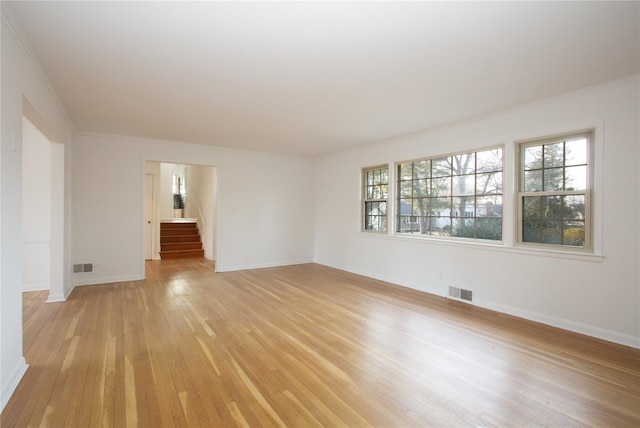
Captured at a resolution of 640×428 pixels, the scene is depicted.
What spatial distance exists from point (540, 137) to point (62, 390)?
16.7 feet

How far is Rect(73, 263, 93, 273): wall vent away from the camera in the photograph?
16.9 ft

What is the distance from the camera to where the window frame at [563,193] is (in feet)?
10.8

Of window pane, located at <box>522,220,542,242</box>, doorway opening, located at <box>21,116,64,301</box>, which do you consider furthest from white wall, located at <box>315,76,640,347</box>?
doorway opening, located at <box>21,116,64,301</box>

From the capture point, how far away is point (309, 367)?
254 cm

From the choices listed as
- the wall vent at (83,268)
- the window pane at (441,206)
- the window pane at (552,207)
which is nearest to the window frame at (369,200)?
the window pane at (441,206)

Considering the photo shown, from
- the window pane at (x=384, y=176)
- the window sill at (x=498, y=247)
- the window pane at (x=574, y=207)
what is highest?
the window pane at (x=384, y=176)

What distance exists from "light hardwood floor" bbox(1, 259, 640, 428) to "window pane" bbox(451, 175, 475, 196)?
1.58m

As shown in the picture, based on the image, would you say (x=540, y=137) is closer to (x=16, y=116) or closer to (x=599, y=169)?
(x=599, y=169)

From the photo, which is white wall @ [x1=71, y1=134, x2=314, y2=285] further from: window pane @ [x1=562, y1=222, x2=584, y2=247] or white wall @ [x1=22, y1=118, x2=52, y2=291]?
window pane @ [x1=562, y1=222, x2=584, y2=247]

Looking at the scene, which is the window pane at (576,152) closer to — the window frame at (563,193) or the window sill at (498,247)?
the window frame at (563,193)

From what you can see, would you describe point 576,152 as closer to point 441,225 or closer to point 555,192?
point 555,192

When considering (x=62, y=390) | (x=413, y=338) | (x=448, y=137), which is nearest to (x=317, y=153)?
(x=448, y=137)

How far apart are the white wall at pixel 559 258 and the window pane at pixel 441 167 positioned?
0.57 ft

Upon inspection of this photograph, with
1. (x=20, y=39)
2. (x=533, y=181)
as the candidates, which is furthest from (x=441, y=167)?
(x=20, y=39)
